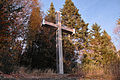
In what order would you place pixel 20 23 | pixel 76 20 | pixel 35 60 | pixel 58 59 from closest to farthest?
pixel 58 59 → pixel 35 60 → pixel 20 23 → pixel 76 20

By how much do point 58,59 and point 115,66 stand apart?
4221 mm

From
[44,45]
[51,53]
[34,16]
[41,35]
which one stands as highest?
[34,16]

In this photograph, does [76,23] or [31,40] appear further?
[76,23]

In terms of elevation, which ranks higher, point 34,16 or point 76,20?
point 76,20

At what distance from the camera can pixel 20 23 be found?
10.5m

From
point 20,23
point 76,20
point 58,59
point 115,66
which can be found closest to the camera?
point 115,66

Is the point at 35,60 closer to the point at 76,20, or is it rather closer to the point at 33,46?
the point at 33,46

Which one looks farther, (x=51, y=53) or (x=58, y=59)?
Result: (x=51, y=53)

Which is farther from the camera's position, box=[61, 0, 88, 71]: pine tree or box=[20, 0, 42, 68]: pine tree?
box=[61, 0, 88, 71]: pine tree

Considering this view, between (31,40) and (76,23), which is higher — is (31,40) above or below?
below

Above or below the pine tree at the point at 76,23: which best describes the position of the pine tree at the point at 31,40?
below

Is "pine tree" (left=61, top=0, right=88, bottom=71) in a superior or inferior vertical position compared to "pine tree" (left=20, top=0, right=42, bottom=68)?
superior

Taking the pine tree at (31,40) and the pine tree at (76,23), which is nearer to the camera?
Answer: the pine tree at (31,40)

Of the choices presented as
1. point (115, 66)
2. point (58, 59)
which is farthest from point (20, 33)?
point (115, 66)
